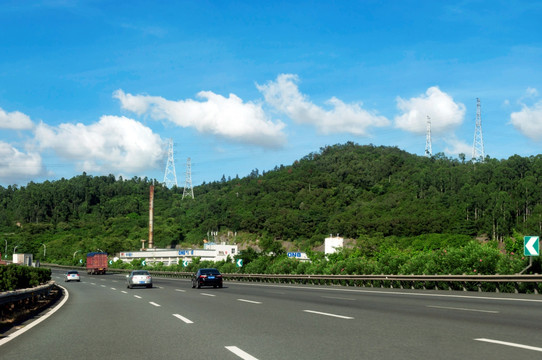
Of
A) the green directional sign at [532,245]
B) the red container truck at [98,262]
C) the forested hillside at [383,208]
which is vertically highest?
the forested hillside at [383,208]

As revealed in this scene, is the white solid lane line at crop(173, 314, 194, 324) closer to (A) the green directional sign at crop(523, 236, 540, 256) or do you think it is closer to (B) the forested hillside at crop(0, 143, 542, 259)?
(A) the green directional sign at crop(523, 236, 540, 256)

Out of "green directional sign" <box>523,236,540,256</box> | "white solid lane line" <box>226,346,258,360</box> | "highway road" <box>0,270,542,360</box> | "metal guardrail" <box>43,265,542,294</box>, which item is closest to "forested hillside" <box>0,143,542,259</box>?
"metal guardrail" <box>43,265,542,294</box>

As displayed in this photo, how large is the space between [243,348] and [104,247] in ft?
541

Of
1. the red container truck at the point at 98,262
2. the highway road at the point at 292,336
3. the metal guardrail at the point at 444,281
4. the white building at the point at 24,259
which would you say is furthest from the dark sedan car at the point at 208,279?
the red container truck at the point at 98,262

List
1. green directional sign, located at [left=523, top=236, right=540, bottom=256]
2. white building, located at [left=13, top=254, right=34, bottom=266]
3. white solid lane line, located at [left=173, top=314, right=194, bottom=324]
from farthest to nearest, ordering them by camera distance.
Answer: white building, located at [left=13, top=254, right=34, bottom=266] < green directional sign, located at [left=523, top=236, right=540, bottom=256] < white solid lane line, located at [left=173, top=314, right=194, bottom=324]

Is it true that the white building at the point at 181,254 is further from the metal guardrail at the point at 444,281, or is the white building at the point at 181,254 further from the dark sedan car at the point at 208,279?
the dark sedan car at the point at 208,279

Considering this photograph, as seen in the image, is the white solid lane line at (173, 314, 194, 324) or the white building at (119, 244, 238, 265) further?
the white building at (119, 244, 238, 265)

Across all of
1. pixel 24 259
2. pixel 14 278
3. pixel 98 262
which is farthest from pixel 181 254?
pixel 14 278

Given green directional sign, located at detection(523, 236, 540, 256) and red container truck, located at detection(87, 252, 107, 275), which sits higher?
green directional sign, located at detection(523, 236, 540, 256)

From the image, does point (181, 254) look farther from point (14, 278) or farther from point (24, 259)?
point (14, 278)

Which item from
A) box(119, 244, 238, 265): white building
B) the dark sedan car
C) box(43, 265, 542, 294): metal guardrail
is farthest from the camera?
box(119, 244, 238, 265): white building

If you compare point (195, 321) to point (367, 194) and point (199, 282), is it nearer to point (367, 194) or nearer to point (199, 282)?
point (199, 282)

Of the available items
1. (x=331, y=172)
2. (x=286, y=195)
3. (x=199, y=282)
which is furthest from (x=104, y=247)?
(x=199, y=282)

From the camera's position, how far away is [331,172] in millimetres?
198250
